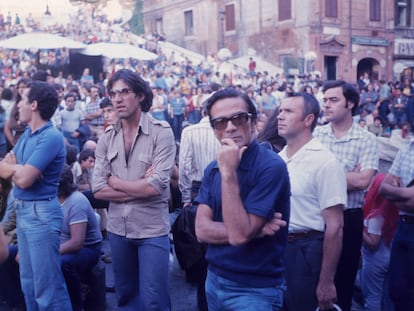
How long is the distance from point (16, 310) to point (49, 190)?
166 centimetres

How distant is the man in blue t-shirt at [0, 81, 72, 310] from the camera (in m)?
3.47

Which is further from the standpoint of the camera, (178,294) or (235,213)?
(178,294)

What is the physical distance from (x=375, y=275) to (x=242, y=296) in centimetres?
225

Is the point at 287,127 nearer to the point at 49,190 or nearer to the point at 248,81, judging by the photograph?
the point at 49,190

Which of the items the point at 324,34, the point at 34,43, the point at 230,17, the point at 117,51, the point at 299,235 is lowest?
the point at 299,235

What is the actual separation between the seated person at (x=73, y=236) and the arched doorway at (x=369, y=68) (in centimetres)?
2926

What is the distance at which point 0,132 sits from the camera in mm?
7695

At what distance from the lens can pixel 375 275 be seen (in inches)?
167

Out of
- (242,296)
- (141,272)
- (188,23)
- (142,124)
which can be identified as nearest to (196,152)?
(142,124)

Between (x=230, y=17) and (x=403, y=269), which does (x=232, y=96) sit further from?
(x=230, y=17)

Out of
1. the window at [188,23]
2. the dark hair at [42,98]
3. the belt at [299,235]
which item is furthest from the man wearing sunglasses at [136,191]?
the window at [188,23]

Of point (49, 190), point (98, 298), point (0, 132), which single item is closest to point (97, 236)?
point (98, 298)

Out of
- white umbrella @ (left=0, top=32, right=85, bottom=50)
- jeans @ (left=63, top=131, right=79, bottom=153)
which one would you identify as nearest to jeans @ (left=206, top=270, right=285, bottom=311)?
jeans @ (left=63, top=131, right=79, bottom=153)

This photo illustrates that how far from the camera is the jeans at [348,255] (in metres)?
3.73
